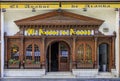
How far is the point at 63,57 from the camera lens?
1040 inches

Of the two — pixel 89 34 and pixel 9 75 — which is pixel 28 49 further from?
pixel 89 34

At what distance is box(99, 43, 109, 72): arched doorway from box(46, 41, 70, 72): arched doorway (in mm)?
2450

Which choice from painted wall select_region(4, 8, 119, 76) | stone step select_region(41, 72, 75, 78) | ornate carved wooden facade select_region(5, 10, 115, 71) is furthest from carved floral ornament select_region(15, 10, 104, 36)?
stone step select_region(41, 72, 75, 78)

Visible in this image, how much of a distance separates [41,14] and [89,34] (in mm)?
3806

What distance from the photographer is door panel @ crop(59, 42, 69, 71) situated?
2638 centimetres

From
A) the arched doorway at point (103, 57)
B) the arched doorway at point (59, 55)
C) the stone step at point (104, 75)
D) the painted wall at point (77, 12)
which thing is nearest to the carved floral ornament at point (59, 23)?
the painted wall at point (77, 12)

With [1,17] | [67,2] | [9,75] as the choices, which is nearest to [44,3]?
[67,2]

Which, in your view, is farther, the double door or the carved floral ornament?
the double door

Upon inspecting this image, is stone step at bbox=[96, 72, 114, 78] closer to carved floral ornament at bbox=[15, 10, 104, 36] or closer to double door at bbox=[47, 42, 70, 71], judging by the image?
double door at bbox=[47, 42, 70, 71]

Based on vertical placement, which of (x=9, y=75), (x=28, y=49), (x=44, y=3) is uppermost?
(x=44, y=3)

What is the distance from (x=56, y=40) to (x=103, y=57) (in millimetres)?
3913

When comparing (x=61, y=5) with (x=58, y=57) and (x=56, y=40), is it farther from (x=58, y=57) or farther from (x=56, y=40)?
(x=58, y=57)

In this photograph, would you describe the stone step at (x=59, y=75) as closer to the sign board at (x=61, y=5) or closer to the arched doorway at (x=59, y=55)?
the arched doorway at (x=59, y=55)

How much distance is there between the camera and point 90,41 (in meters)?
25.7
